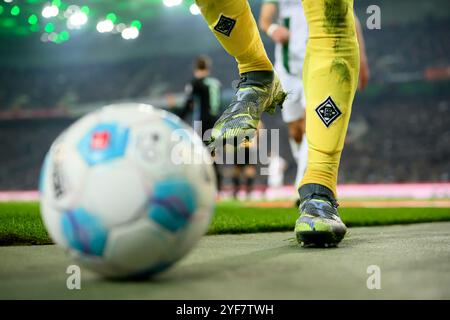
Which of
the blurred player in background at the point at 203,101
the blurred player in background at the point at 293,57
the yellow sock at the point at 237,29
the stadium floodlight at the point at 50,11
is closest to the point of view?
the yellow sock at the point at 237,29

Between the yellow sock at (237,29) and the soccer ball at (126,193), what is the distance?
1.32 metres

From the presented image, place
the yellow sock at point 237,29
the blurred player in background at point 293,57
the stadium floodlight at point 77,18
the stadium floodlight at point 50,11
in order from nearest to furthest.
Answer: the yellow sock at point 237,29 < the blurred player in background at point 293,57 < the stadium floodlight at point 50,11 < the stadium floodlight at point 77,18

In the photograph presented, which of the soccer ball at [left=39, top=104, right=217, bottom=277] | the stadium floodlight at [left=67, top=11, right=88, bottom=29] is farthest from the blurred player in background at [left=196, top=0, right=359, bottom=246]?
the stadium floodlight at [left=67, top=11, right=88, bottom=29]

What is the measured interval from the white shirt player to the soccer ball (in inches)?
162

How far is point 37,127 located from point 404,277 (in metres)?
23.2

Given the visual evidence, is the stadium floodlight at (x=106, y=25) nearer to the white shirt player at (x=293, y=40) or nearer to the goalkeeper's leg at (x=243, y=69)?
the white shirt player at (x=293, y=40)

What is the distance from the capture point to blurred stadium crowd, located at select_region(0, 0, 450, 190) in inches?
743

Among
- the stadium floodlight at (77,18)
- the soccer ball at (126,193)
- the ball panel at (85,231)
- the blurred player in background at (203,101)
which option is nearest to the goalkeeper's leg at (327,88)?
the soccer ball at (126,193)

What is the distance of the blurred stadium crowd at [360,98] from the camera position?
18875 mm

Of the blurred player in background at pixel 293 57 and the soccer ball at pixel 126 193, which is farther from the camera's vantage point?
the blurred player in background at pixel 293 57

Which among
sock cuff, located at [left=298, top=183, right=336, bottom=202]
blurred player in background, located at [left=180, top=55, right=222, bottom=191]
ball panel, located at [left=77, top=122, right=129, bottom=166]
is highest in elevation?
blurred player in background, located at [left=180, top=55, right=222, bottom=191]

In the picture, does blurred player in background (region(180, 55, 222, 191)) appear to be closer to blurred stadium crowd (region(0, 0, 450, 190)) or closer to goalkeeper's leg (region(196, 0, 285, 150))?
goalkeeper's leg (region(196, 0, 285, 150))

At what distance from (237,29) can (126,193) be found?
1552 millimetres
